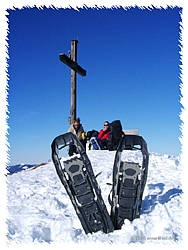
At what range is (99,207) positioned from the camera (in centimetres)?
361

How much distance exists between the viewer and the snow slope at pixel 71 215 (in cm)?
338

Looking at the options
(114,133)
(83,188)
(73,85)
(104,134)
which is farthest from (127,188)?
(73,85)

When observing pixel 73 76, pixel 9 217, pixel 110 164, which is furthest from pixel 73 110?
pixel 9 217

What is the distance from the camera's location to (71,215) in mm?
4055

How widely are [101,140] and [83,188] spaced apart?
5.19 m

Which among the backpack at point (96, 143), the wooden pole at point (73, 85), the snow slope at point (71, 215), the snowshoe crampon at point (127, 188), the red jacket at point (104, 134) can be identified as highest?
the wooden pole at point (73, 85)

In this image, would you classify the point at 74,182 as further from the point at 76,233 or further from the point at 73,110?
the point at 73,110

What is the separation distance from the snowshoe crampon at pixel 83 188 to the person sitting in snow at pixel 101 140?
5.04 meters

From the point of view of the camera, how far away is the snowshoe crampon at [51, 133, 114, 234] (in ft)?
11.7

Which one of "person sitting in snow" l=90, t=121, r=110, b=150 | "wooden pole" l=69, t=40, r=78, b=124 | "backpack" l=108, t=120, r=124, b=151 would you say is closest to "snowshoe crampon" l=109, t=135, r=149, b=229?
"backpack" l=108, t=120, r=124, b=151

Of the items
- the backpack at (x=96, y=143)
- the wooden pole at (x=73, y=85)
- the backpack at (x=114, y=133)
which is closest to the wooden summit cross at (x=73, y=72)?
the wooden pole at (x=73, y=85)

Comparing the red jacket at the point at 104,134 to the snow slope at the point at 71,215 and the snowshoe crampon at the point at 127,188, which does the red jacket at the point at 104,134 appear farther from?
the snowshoe crampon at the point at 127,188

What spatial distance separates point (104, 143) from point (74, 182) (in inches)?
205

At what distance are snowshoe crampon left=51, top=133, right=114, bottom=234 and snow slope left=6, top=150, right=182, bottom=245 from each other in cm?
14
